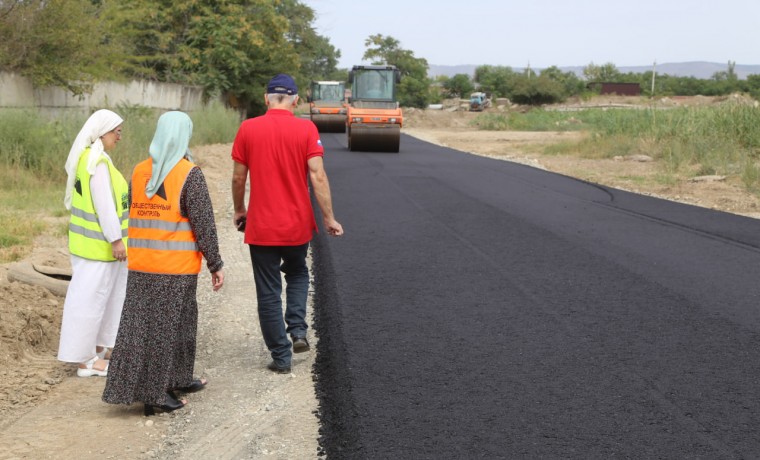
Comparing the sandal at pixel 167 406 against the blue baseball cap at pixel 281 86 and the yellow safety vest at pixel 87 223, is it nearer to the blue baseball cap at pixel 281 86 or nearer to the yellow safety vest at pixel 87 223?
the yellow safety vest at pixel 87 223

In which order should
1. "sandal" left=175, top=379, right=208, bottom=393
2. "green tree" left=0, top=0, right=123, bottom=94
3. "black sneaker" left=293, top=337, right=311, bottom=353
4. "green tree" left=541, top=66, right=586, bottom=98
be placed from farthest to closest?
"green tree" left=541, top=66, right=586, bottom=98, "green tree" left=0, top=0, right=123, bottom=94, "black sneaker" left=293, top=337, right=311, bottom=353, "sandal" left=175, top=379, right=208, bottom=393

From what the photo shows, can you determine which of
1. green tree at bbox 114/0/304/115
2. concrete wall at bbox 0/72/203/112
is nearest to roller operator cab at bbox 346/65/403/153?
concrete wall at bbox 0/72/203/112

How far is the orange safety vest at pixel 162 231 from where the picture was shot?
4.81 m

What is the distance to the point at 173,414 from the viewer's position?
497 cm

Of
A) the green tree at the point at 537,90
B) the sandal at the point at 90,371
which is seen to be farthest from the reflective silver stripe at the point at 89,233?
the green tree at the point at 537,90

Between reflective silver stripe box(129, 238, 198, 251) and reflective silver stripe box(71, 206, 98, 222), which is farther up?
reflective silver stripe box(71, 206, 98, 222)

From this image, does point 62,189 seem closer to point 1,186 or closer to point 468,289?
point 1,186

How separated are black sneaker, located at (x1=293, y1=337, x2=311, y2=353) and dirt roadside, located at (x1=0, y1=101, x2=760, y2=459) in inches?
3.5

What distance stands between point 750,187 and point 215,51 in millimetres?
23325

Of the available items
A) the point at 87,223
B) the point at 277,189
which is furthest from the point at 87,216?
the point at 277,189

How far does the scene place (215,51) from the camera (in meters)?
34.7

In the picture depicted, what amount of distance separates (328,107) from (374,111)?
15103 mm

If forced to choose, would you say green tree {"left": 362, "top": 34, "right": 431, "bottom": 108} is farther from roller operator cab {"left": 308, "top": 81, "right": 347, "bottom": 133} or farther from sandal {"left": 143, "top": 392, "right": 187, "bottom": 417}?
sandal {"left": 143, "top": 392, "right": 187, "bottom": 417}

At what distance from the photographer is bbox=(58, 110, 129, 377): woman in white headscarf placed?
212 inches
